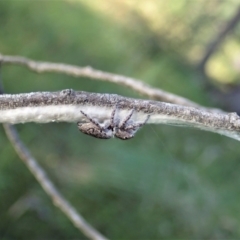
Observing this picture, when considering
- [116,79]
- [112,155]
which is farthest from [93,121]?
[112,155]

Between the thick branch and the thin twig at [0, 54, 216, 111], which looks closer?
the thick branch

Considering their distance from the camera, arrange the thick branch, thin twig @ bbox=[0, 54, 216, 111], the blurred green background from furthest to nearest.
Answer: the blurred green background
thin twig @ bbox=[0, 54, 216, 111]
the thick branch

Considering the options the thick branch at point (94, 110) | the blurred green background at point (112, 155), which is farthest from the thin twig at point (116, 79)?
the thick branch at point (94, 110)

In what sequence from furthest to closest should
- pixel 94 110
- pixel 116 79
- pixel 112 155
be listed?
pixel 112 155 < pixel 116 79 < pixel 94 110

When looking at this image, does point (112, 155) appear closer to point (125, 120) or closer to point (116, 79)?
point (116, 79)

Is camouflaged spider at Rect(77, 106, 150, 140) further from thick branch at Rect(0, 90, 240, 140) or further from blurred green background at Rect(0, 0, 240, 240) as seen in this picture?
blurred green background at Rect(0, 0, 240, 240)

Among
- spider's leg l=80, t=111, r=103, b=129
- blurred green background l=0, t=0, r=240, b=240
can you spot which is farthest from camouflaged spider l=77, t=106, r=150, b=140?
blurred green background l=0, t=0, r=240, b=240

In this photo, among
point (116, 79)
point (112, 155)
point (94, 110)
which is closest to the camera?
point (94, 110)

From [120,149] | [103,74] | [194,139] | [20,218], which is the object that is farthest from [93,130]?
[194,139]
